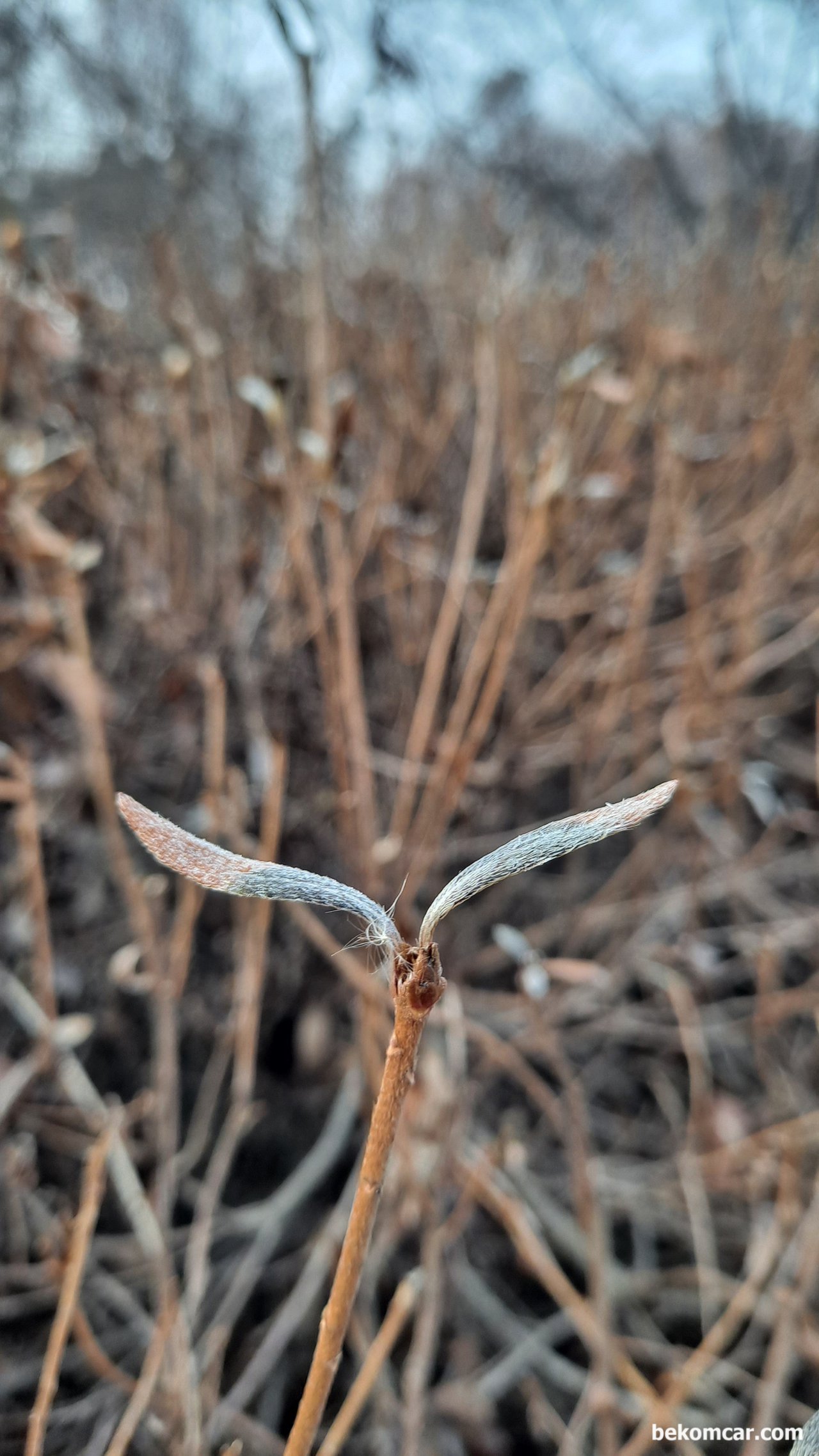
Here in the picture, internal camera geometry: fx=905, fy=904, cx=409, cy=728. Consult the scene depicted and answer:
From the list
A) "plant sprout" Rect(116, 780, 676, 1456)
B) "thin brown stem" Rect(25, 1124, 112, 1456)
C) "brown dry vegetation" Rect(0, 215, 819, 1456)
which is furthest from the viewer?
"brown dry vegetation" Rect(0, 215, 819, 1456)

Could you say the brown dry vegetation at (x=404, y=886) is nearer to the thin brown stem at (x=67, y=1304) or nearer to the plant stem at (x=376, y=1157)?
the thin brown stem at (x=67, y=1304)

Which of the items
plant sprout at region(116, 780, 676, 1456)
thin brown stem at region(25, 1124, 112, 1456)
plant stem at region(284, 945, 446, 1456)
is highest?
plant sprout at region(116, 780, 676, 1456)

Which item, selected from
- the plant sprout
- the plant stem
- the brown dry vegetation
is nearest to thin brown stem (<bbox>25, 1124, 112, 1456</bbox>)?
the brown dry vegetation

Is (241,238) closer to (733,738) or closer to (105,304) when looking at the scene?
(105,304)

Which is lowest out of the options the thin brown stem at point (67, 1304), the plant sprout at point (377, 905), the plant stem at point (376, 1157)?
the thin brown stem at point (67, 1304)

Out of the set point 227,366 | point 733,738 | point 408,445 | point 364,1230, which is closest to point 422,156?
point 227,366

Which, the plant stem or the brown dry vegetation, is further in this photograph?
the brown dry vegetation

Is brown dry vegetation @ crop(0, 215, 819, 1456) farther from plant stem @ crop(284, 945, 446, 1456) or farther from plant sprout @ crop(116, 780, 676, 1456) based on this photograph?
plant sprout @ crop(116, 780, 676, 1456)

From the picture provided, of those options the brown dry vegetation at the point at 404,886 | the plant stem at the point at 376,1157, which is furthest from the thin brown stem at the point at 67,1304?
the plant stem at the point at 376,1157
